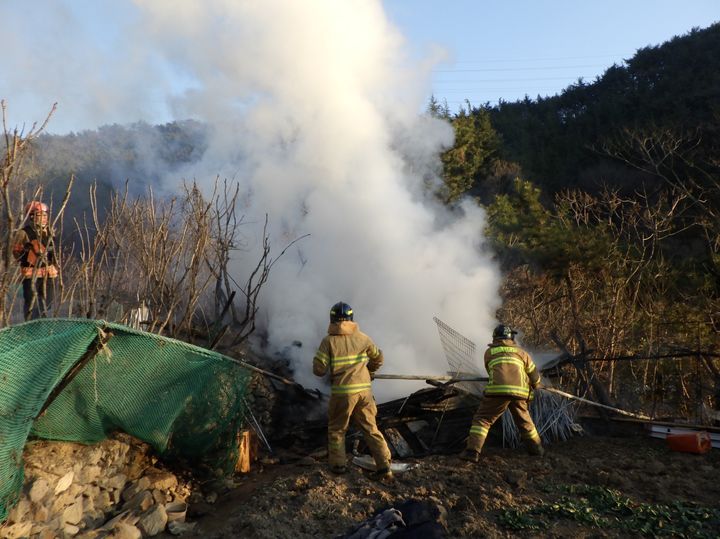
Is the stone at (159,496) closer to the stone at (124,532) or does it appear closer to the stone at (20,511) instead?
the stone at (124,532)

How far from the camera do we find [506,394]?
599 cm

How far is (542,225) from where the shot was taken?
1393cm

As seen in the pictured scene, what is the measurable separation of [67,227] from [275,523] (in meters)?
23.1

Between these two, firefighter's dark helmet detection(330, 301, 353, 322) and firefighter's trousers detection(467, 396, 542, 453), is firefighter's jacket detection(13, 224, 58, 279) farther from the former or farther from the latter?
firefighter's trousers detection(467, 396, 542, 453)

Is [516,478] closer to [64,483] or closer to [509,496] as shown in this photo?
[509,496]

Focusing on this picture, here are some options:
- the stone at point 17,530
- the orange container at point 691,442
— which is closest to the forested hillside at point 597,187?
the orange container at point 691,442

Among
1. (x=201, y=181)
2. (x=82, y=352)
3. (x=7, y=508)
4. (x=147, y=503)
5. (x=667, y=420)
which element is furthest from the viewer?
(x=201, y=181)

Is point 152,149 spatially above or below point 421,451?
above

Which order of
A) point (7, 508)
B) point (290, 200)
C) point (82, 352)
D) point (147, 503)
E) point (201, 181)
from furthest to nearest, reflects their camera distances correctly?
point (201, 181) < point (290, 200) < point (147, 503) < point (82, 352) < point (7, 508)

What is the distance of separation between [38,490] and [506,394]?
4120 mm

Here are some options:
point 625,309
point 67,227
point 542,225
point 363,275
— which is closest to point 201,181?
point 363,275

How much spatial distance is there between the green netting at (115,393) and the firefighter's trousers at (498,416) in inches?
92.2

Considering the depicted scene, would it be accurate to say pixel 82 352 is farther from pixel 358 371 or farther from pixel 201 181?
pixel 201 181

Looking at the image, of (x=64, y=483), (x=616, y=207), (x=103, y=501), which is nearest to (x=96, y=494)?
(x=103, y=501)
